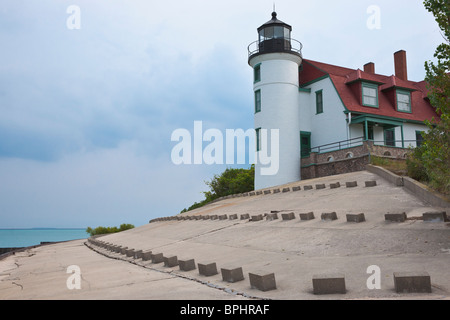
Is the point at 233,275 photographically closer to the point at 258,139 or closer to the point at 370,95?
the point at 258,139

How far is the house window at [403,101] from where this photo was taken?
3212 centimetres

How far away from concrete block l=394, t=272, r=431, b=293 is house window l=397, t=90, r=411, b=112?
30.4 meters

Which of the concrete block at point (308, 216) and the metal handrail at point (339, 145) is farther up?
the metal handrail at point (339, 145)

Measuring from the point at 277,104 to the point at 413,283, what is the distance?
1048 inches

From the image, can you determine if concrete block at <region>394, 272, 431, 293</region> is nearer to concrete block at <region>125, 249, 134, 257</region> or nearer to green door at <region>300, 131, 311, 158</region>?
concrete block at <region>125, 249, 134, 257</region>

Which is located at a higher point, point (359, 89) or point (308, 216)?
point (359, 89)

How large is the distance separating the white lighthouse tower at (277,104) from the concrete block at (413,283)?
25055 millimetres

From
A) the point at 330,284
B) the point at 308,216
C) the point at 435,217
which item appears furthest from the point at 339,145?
the point at 330,284

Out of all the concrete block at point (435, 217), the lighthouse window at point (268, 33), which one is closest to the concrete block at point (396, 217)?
the concrete block at point (435, 217)

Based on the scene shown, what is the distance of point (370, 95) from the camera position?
30656 mm

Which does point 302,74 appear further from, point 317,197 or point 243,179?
point 317,197

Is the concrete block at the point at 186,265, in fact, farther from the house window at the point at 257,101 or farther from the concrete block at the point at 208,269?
the house window at the point at 257,101

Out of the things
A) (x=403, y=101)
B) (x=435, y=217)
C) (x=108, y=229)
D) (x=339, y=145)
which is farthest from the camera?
Answer: (x=403, y=101)

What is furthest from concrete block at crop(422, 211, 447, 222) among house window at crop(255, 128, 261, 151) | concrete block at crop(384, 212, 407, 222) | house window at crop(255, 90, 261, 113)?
house window at crop(255, 90, 261, 113)
